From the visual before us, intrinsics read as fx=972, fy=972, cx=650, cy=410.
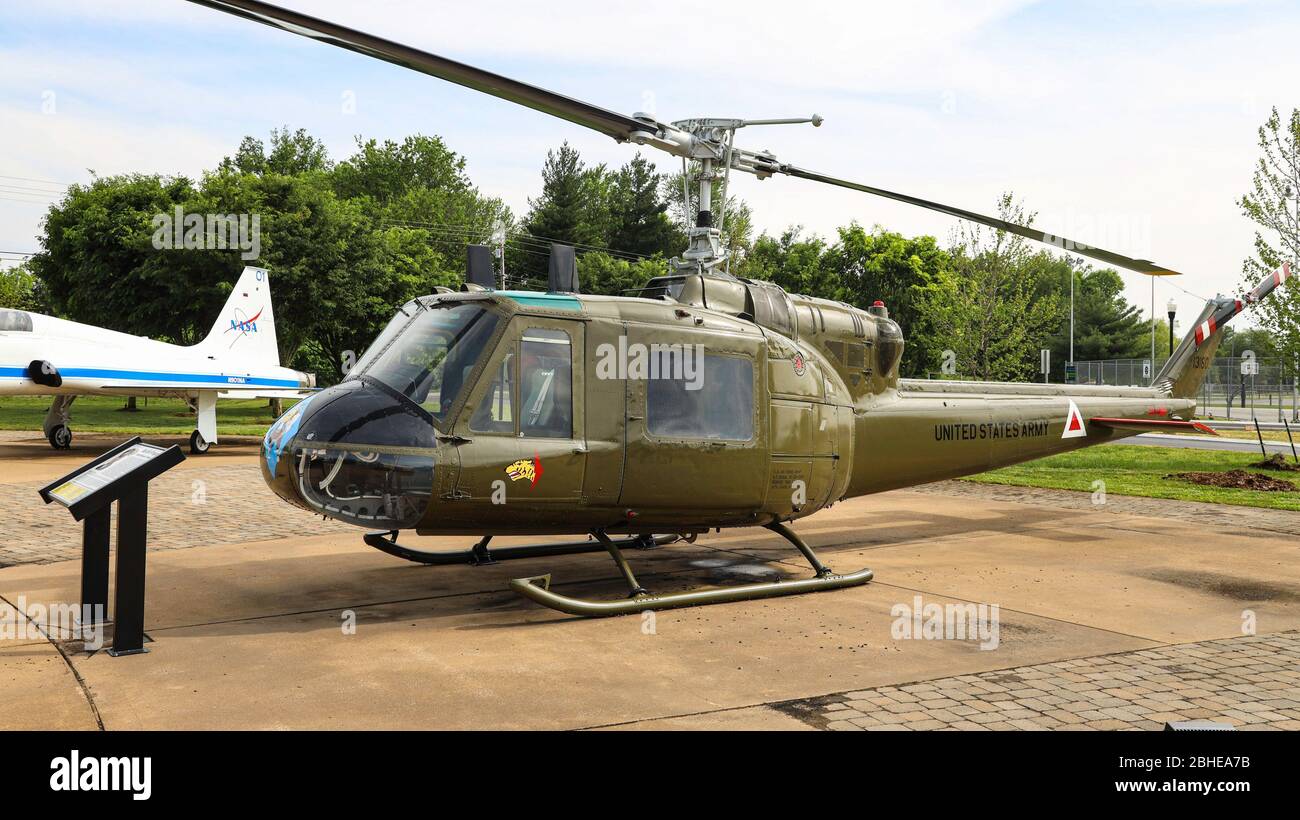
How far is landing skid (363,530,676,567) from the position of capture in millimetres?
9633

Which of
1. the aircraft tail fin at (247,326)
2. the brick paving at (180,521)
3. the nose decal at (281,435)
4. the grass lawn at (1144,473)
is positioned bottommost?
the brick paving at (180,521)

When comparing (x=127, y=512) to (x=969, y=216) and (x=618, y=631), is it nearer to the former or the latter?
(x=618, y=631)

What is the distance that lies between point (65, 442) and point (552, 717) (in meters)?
24.1

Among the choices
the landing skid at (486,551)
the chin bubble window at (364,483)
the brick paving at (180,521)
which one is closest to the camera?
the chin bubble window at (364,483)

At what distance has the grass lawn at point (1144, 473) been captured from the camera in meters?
16.0

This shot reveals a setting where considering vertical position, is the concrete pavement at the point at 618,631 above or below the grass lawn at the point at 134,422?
below

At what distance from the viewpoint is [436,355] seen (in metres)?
7.93

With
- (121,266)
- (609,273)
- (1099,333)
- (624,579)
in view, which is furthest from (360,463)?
(1099,333)

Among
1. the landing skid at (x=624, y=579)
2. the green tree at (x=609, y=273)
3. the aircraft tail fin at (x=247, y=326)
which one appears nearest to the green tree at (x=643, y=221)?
the green tree at (x=609, y=273)

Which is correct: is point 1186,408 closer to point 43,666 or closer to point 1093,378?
point 43,666

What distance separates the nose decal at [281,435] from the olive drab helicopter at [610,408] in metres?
0.02

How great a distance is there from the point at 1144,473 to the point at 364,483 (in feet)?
56.9

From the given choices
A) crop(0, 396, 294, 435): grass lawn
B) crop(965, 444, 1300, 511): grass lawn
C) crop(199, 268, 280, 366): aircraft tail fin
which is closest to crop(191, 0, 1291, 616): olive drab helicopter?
crop(965, 444, 1300, 511): grass lawn

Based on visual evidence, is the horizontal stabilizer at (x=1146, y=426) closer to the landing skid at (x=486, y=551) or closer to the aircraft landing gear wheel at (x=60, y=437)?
the landing skid at (x=486, y=551)
